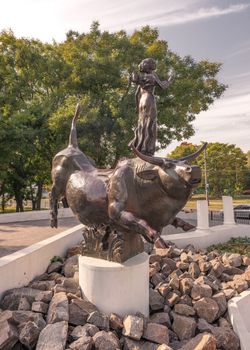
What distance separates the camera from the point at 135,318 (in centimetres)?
529

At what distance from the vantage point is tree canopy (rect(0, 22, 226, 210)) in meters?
16.9

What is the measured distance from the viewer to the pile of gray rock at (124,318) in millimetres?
4844

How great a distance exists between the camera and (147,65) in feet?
19.5

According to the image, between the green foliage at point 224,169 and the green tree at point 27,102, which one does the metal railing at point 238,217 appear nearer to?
the green tree at point 27,102

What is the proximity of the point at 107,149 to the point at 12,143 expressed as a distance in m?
5.32

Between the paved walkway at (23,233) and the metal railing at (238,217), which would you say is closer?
the paved walkway at (23,233)

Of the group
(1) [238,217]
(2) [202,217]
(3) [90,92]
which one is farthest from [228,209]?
(3) [90,92]

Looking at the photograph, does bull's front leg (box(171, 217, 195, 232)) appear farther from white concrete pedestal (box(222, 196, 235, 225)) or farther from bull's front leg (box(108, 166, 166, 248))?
white concrete pedestal (box(222, 196, 235, 225))

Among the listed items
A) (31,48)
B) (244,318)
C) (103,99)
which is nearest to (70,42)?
(31,48)

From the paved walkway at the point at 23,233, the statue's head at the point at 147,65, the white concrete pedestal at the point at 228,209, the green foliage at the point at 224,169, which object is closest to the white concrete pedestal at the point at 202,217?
the white concrete pedestal at the point at 228,209

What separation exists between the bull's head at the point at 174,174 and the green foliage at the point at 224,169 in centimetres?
3692

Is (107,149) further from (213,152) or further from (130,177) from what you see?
(213,152)

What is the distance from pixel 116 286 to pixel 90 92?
14.4m

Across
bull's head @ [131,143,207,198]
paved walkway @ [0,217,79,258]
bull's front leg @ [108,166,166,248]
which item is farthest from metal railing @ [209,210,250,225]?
bull's head @ [131,143,207,198]
